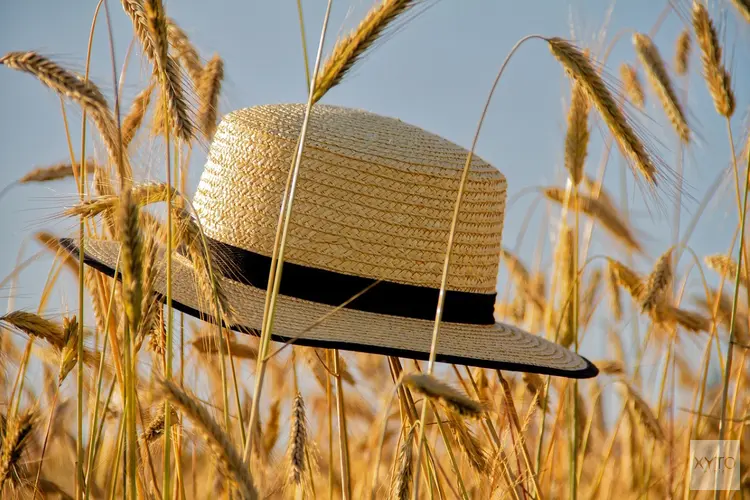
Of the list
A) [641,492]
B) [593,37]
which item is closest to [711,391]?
[641,492]

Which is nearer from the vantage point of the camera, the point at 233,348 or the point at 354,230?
the point at 354,230

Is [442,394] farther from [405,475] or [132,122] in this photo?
[132,122]

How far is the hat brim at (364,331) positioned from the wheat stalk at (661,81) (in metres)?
0.75

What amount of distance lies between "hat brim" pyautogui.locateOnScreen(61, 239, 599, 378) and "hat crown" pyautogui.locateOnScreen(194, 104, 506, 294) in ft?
0.36

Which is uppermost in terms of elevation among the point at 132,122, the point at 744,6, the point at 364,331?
the point at 744,6

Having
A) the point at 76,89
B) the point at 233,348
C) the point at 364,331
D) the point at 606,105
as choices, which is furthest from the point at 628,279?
the point at 76,89

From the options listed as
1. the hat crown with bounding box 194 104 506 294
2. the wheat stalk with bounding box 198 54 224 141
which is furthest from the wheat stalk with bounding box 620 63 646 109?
the wheat stalk with bounding box 198 54 224 141

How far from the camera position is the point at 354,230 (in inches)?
76.2

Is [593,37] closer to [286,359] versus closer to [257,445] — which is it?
[286,359]

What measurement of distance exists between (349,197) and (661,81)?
1.08 m

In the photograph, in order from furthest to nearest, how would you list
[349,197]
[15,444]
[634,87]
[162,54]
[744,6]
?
1. [634,87]
2. [744,6]
3. [349,197]
4. [15,444]
5. [162,54]

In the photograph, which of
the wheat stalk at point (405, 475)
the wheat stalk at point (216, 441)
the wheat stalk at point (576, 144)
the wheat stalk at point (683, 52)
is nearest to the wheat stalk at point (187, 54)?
the wheat stalk at point (576, 144)

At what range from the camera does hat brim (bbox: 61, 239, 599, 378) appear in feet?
5.23

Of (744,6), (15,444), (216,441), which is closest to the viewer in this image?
(216,441)
